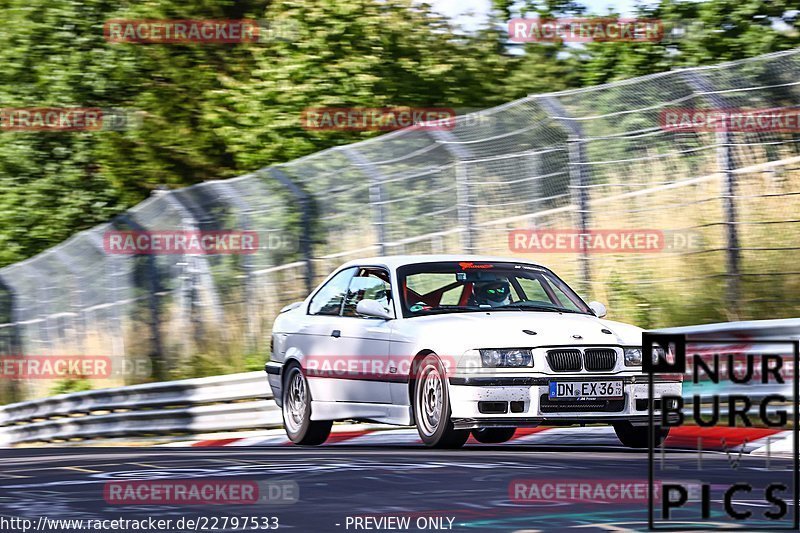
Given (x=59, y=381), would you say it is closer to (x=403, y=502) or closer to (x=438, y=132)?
(x=438, y=132)

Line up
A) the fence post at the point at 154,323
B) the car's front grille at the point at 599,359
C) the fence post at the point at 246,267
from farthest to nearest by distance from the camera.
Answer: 1. the fence post at the point at 154,323
2. the fence post at the point at 246,267
3. the car's front grille at the point at 599,359

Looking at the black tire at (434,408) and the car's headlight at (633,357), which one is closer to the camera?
the black tire at (434,408)

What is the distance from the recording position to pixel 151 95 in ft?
104

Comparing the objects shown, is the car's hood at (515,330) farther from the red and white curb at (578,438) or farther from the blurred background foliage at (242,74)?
the blurred background foliage at (242,74)

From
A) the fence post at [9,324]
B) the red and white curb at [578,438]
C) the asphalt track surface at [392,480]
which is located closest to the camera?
the asphalt track surface at [392,480]

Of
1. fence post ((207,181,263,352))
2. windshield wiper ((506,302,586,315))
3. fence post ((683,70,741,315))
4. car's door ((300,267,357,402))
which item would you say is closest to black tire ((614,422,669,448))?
windshield wiper ((506,302,586,315))

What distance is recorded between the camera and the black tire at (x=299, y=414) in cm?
1235

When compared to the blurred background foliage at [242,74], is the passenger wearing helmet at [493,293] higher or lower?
lower

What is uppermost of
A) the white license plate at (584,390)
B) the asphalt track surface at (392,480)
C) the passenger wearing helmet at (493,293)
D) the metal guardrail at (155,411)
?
the passenger wearing helmet at (493,293)

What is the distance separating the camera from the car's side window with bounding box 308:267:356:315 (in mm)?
12391

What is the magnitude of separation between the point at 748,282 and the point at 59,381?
536 inches

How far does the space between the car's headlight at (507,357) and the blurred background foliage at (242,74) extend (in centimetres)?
1612

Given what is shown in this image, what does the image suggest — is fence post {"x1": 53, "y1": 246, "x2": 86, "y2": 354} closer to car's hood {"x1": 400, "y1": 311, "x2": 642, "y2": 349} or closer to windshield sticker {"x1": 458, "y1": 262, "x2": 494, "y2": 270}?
windshield sticker {"x1": 458, "y1": 262, "x2": 494, "y2": 270}

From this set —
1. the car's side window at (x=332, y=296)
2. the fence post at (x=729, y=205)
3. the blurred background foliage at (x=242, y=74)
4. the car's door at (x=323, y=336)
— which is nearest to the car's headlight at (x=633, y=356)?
the car's door at (x=323, y=336)
